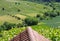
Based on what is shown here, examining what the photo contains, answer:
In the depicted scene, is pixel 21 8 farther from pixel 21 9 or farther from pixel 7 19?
pixel 7 19

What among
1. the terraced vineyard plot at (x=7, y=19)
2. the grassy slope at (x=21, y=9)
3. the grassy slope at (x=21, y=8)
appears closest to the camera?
the terraced vineyard plot at (x=7, y=19)

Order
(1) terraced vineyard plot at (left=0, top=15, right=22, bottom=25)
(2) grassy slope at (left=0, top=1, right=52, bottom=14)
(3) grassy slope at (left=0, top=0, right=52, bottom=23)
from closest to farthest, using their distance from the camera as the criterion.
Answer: (1) terraced vineyard plot at (left=0, top=15, right=22, bottom=25)
(3) grassy slope at (left=0, top=0, right=52, bottom=23)
(2) grassy slope at (left=0, top=1, right=52, bottom=14)

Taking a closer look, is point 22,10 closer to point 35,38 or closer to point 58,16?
point 58,16

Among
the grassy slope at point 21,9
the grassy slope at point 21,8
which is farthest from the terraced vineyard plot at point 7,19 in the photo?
the grassy slope at point 21,8

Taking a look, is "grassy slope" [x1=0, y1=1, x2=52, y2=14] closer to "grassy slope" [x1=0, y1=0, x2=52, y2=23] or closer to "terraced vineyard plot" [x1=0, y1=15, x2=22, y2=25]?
"grassy slope" [x1=0, y1=0, x2=52, y2=23]

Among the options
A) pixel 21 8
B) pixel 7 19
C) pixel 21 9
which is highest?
pixel 7 19

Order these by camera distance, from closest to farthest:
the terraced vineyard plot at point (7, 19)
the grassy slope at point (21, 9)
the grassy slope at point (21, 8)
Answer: the terraced vineyard plot at point (7, 19), the grassy slope at point (21, 9), the grassy slope at point (21, 8)

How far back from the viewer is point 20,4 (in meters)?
178

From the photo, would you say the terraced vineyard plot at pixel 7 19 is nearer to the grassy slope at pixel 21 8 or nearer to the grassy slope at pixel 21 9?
the grassy slope at pixel 21 9

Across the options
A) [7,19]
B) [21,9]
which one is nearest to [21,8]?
[21,9]

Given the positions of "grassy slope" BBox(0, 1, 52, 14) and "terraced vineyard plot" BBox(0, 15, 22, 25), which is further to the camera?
"grassy slope" BBox(0, 1, 52, 14)

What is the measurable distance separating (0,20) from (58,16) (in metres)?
38.9

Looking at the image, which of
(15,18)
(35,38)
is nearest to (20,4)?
(15,18)

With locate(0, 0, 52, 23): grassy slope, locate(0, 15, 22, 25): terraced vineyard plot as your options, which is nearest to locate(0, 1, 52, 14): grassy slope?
locate(0, 0, 52, 23): grassy slope
